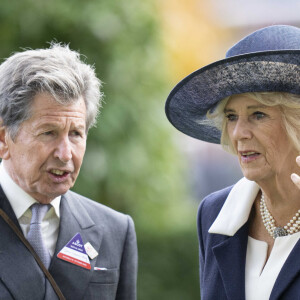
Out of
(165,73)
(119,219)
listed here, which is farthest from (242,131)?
(165,73)

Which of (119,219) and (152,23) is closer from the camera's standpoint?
(119,219)

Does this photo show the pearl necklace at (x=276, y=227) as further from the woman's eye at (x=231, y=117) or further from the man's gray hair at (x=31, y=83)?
the man's gray hair at (x=31, y=83)

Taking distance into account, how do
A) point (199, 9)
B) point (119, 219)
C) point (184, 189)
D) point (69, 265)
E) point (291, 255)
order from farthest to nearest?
point (199, 9), point (184, 189), point (119, 219), point (69, 265), point (291, 255)

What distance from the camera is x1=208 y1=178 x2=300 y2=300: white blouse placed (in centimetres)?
360

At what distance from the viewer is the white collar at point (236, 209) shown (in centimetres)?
389

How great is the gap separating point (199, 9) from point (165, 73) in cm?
550

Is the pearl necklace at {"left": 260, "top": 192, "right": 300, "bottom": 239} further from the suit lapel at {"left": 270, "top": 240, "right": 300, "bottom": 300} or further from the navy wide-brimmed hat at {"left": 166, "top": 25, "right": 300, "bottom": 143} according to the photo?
the navy wide-brimmed hat at {"left": 166, "top": 25, "right": 300, "bottom": 143}

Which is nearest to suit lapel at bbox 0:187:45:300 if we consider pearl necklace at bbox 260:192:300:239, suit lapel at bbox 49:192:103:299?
suit lapel at bbox 49:192:103:299

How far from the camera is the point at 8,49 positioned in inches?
286

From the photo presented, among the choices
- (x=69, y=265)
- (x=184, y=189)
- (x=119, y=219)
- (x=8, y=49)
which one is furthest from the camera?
(x=184, y=189)

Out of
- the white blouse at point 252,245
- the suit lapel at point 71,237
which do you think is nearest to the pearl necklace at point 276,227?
the white blouse at point 252,245

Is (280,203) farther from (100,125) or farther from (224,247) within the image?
(100,125)

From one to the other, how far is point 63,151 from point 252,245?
1058 millimetres

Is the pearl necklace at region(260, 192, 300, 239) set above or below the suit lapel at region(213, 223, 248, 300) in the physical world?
above
